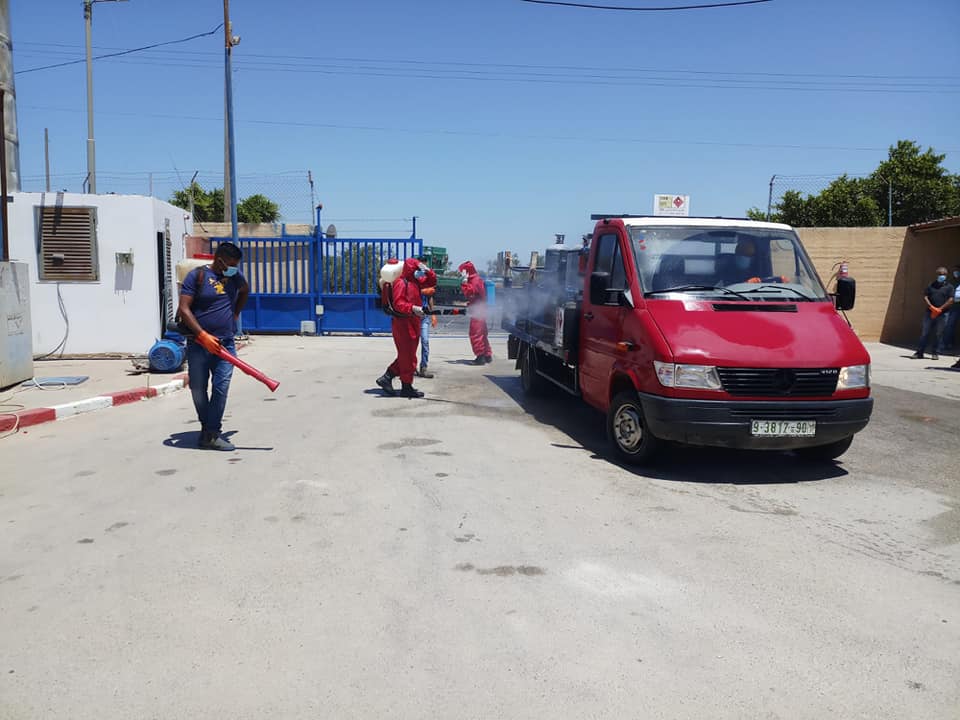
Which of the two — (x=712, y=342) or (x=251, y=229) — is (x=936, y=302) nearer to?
(x=712, y=342)

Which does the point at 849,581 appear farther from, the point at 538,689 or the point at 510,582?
the point at 538,689

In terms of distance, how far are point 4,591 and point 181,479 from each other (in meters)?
2.05

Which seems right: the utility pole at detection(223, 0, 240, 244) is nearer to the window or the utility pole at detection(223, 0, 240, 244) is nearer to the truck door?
the window

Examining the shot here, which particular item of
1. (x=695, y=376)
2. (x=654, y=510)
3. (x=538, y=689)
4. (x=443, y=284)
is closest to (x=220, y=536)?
(x=538, y=689)

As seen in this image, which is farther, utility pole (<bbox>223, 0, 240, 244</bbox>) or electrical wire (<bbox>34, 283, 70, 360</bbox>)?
utility pole (<bbox>223, 0, 240, 244</bbox>)

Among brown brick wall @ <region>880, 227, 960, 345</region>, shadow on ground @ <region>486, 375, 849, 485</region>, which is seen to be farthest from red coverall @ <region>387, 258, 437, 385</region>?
brown brick wall @ <region>880, 227, 960, 345</region>

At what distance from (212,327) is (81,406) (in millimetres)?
3023

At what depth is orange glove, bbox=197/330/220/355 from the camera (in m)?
6.43

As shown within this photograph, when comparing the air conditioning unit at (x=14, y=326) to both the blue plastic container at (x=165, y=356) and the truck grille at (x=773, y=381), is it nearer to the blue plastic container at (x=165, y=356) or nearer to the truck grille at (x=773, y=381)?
the blue plastic container at (x=165, y=356)

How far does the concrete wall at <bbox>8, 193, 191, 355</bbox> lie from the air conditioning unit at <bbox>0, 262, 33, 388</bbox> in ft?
7.60

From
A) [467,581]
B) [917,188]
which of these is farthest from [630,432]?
[917,188]

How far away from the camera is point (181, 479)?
5.85 meters

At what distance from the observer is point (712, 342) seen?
5.82m

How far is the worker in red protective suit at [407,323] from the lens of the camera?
9484 millimetres
